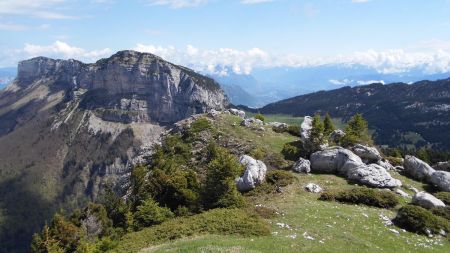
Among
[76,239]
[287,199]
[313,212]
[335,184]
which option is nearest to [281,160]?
[335,184]

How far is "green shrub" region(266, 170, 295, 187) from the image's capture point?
189 feet

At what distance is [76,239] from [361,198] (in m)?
38.7

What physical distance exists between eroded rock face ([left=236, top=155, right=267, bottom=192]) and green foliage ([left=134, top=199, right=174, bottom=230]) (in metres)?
10.3

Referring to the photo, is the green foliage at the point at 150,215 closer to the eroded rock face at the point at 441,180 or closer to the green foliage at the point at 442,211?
the green foliage at the point at 442,211

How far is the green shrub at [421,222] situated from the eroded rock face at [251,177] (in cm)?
1967

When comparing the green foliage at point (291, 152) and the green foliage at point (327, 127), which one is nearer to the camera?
the green foliage at point (291, 152)

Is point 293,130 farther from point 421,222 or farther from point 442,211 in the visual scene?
point 421,222

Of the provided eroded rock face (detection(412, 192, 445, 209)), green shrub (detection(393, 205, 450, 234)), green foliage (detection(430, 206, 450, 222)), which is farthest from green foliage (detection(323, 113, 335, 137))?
green shrub (detection(393, 205, 450, 234))

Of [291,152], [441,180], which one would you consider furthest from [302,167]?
[441,180]

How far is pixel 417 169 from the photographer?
68.8 m

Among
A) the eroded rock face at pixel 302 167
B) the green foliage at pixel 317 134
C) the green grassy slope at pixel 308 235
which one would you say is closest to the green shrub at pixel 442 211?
the green grassy slope at pixel 308 235

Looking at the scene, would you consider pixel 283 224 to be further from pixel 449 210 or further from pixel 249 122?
pixel 249 122

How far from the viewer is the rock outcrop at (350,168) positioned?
5897 centimetres

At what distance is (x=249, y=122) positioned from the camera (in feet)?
327
